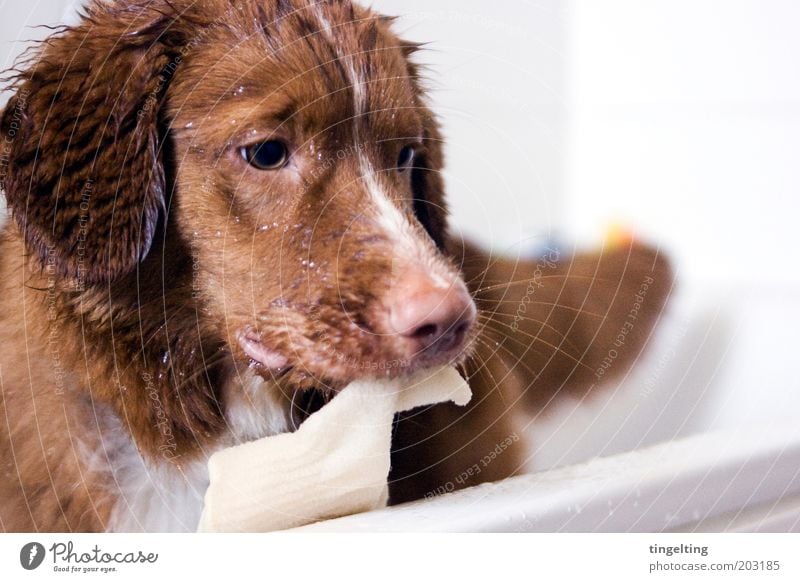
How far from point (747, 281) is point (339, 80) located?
0.58m

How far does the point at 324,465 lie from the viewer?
0.78m

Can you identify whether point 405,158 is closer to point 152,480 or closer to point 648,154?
point 648,154

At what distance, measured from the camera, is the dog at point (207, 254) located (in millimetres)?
764

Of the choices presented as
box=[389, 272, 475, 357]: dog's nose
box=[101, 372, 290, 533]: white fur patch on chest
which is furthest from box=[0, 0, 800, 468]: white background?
box=[101, 372, 290, 533]: white fur patch on chest

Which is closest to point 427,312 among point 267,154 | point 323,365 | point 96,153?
point 323,365

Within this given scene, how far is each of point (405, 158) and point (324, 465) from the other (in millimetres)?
347

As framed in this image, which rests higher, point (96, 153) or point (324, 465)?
point (96, 153)

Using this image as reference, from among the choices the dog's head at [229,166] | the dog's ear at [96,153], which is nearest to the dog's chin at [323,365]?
the dog's head at [229,166]

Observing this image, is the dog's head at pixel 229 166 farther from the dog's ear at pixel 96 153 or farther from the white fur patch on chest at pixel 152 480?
the white fur patch on chest at pixel 152 480

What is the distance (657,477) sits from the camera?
861 mm

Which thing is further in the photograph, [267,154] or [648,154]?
[648,154]

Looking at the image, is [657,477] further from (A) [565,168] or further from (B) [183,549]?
(B) [183,549]

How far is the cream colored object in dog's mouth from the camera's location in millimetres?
780

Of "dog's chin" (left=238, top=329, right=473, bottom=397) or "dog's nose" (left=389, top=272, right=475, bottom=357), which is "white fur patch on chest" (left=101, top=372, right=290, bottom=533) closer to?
"dog's chin" (left=238, top=329, right=473, bottom=397)
